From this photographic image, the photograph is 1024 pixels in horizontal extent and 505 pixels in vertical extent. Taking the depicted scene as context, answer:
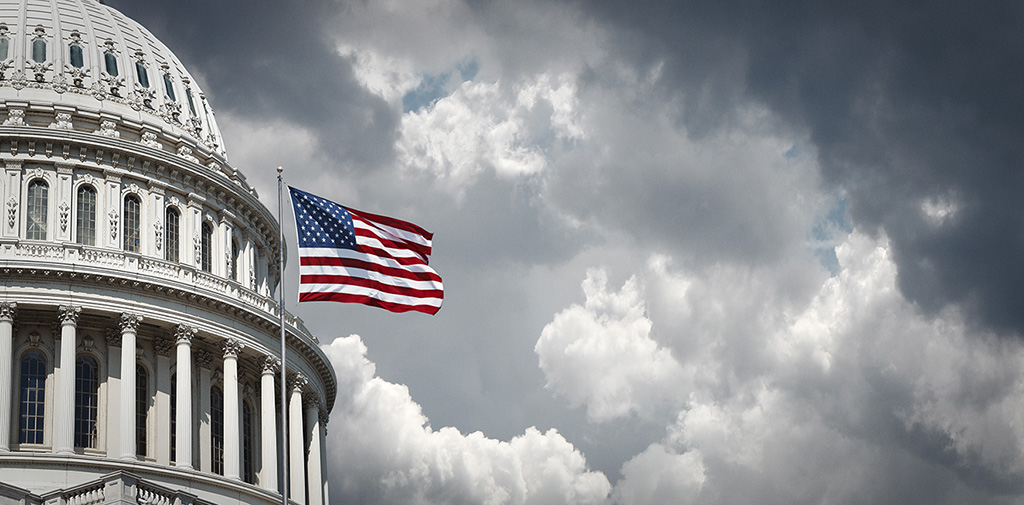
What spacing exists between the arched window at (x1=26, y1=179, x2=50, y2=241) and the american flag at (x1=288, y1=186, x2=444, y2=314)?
72.9ft

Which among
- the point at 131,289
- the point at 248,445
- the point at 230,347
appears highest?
the point at 131,289

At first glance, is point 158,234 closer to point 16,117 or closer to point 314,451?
point 16,117

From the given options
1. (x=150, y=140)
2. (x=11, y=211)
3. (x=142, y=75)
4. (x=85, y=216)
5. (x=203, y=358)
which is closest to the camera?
(x=11, y=211)

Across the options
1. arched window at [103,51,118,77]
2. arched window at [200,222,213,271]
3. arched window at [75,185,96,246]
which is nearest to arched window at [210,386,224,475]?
arched window at [200,222,213,271]

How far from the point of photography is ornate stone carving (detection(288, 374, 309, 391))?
208 ft

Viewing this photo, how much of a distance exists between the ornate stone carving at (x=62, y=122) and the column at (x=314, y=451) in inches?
645

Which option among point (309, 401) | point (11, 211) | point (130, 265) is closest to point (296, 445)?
point (309, 401)

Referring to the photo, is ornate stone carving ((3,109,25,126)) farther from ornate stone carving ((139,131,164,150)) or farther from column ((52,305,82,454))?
column ((52,305,82,454))

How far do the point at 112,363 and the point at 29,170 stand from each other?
1035cm

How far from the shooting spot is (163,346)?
58.8 metres

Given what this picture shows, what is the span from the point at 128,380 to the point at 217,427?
5535 mm

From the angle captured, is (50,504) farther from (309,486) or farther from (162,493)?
(309,486)

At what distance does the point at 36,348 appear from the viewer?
56.7 m

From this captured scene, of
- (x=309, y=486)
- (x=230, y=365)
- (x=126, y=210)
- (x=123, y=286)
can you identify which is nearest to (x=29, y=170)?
(x=126, y=210)
